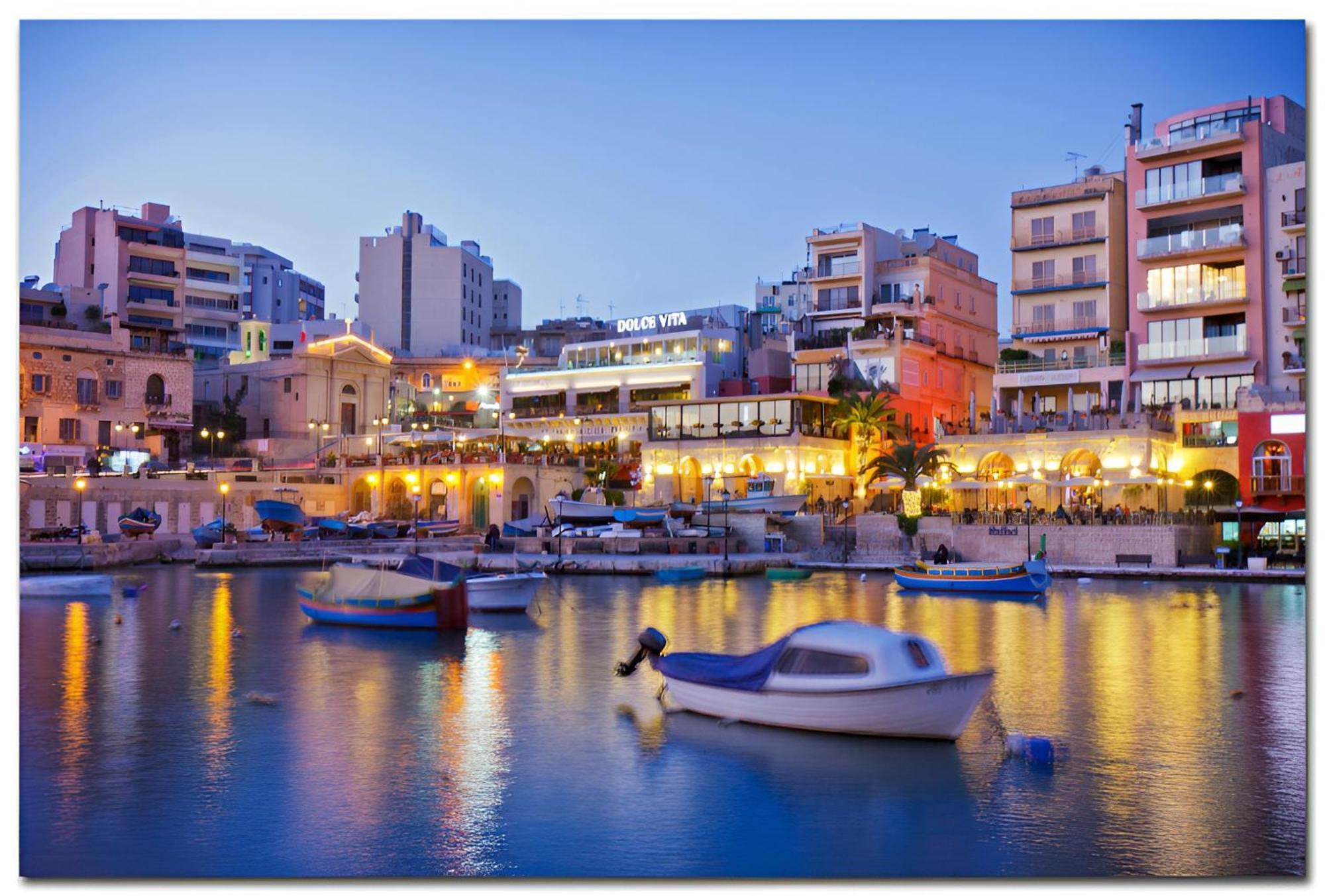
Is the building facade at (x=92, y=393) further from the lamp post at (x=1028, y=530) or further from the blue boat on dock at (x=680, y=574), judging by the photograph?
the lamp post at (x=1028, y=530)

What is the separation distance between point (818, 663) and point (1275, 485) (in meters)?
35.5

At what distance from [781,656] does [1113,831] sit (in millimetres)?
5792

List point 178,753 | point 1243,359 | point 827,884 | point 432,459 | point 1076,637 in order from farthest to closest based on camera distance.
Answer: point 432,459, point 1243,359, point 1076,637, point 178,753, point 827,884

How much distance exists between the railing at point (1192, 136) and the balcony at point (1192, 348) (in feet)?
26.6

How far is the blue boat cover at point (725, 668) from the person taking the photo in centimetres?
1794

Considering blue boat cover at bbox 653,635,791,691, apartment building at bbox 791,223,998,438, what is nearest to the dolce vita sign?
apartment building at bbox 791,223,998,438

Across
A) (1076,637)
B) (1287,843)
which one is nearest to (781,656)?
(1287,843)

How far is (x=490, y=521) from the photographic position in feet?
227

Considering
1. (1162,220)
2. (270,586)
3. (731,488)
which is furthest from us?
(731,488)

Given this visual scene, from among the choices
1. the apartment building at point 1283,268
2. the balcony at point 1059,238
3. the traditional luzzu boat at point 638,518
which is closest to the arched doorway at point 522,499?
the traditional luzzu boat at point 638,518

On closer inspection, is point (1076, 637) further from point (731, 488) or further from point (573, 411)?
point (573, 411)

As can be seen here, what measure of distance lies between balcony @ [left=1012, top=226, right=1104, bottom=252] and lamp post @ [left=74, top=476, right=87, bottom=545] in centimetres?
4307

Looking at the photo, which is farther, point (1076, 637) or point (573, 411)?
point (573, 411)

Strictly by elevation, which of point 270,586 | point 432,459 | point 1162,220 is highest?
point 1162,220
